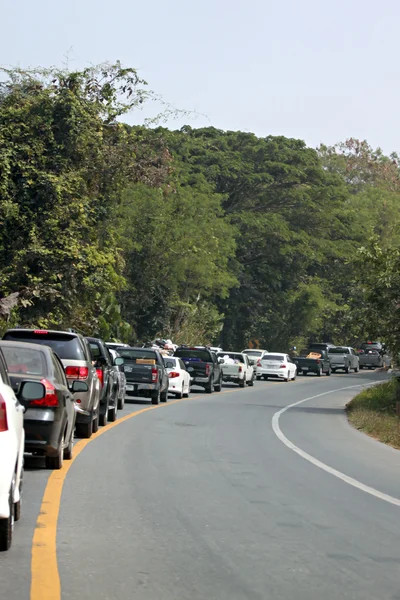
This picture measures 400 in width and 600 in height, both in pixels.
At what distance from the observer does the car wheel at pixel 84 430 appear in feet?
61.7

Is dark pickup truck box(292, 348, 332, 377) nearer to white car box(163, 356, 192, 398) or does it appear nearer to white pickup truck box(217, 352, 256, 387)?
white pickup truck box(217, 352, 256, 387)

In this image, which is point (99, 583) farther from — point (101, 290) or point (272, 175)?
point (272, 175)

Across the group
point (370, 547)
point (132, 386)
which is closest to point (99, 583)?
point (370, 547)

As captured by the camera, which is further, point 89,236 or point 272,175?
point 272,175

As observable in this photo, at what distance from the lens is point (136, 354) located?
1256 inches

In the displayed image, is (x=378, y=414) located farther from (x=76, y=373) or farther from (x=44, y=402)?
(x=44, y=402)

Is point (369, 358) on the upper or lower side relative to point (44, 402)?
lower

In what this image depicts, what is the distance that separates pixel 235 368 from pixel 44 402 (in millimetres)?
34314

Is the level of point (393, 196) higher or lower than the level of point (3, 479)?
higher

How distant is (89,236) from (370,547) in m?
31.9

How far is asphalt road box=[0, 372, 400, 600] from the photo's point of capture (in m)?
7.46

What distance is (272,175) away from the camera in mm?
Result: 72250

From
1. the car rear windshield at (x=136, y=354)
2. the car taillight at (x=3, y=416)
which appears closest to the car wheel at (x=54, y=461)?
the car taillight at (x=3, y=416)

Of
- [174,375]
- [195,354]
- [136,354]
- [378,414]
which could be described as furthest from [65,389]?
[195,354]
